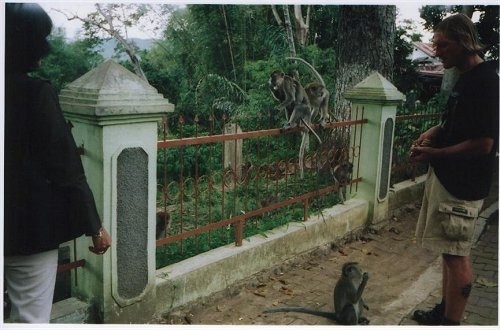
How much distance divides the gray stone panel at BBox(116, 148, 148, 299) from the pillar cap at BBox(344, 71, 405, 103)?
256 cm

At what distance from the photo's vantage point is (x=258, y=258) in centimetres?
342

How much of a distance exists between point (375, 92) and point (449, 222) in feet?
6.79

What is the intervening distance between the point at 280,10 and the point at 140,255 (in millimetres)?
10475

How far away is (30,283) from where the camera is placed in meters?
1.83

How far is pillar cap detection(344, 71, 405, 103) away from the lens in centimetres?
432

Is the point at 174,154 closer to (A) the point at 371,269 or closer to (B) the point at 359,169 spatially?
(B) the point at 359,169

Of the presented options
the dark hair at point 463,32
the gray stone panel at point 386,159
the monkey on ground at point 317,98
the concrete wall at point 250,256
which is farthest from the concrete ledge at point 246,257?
the dark hair at point 463,32

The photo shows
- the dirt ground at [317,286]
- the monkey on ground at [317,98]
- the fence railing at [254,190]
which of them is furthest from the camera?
the monkey on ground at [317,98]

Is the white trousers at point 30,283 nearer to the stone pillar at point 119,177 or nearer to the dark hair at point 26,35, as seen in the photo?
the stone pillar at point 119,177

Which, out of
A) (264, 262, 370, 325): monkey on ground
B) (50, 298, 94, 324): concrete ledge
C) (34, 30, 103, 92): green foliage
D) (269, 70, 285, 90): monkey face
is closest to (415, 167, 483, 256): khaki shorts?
(264, 262, 370, 325): monkey on ground

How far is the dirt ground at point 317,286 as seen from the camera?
2.97m

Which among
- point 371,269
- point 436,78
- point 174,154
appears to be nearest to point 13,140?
point 371,269

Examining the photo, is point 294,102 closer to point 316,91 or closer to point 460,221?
point 316,91

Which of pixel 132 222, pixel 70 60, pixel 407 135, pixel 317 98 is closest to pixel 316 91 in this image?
pixel 317 98
